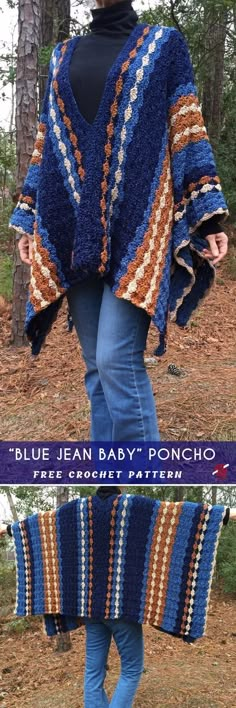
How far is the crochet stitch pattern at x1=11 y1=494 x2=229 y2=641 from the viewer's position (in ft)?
7.14

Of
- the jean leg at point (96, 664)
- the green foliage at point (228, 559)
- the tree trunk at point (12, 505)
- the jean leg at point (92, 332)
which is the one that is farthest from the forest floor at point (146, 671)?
the jean leg at point (92, 332)

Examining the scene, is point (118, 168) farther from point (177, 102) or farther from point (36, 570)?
point (36, 570)

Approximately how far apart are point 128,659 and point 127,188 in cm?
156

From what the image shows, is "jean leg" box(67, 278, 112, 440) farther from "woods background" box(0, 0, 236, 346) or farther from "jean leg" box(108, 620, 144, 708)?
"woods background" box(0, 0, 236, 346)

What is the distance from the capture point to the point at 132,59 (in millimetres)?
1980

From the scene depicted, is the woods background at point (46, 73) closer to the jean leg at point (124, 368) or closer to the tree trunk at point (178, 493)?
the tree trunk at point (178, 493)

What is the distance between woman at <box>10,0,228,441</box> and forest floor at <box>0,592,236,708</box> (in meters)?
2.59

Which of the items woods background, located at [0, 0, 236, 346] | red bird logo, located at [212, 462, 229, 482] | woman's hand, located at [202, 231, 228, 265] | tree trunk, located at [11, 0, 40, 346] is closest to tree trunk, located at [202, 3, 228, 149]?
woods background, located at [0, 0, 236, 346]

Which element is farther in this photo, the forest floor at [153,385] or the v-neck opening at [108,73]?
the forest floor at [153,385]

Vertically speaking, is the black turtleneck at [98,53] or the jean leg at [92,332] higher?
the black turtleneck at [98,53]

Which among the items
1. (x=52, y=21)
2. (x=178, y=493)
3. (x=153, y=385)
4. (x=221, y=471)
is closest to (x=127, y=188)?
(x=221, y=471)

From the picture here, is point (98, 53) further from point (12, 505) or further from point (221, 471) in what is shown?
point (12, 505)

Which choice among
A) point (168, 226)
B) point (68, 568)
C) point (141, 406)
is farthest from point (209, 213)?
point (68, 568)

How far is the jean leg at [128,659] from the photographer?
7.48 feet
